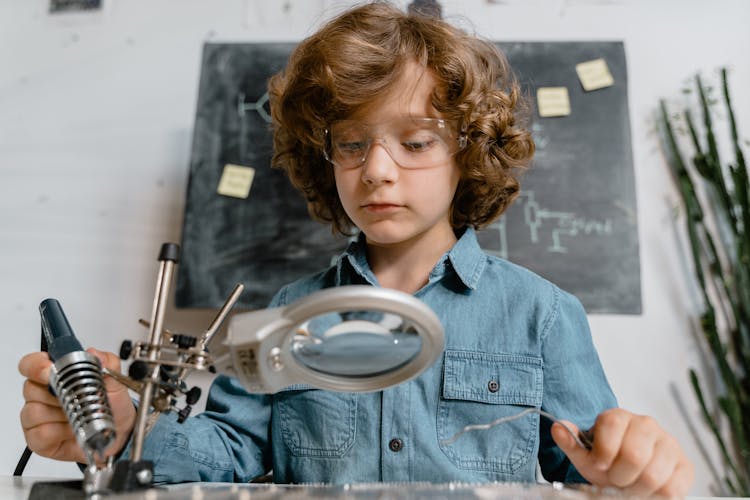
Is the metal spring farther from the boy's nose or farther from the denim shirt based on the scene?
the boy's nose

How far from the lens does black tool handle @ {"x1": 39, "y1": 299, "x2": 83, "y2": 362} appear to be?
57cm

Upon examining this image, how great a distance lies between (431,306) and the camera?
953 millimetres

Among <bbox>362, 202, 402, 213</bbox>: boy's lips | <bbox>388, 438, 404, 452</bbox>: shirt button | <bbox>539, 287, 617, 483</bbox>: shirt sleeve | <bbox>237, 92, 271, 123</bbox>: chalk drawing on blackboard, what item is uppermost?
<bbox>237, 92, 271, 123</bbox>: chalk drawing on blackboard

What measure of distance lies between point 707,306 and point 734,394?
0.68 ft

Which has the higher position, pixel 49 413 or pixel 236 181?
pixel 236 181

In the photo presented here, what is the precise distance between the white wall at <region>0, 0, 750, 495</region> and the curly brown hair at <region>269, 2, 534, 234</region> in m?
0.52

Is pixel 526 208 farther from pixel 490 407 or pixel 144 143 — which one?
pixel 144 143

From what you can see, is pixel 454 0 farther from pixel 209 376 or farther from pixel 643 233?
pixel 209 376

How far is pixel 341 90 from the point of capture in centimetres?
96

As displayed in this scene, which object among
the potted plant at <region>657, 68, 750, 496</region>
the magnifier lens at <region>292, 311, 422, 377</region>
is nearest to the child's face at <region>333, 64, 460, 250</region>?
the magnifier lens at <region>292, 311, 422, 377</region>

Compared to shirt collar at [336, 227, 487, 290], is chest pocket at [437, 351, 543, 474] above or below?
below

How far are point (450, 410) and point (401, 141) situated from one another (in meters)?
0.40

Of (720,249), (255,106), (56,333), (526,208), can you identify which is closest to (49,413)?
(56,333)

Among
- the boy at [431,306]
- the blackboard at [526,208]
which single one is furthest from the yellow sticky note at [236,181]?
the boy at [431,306]
